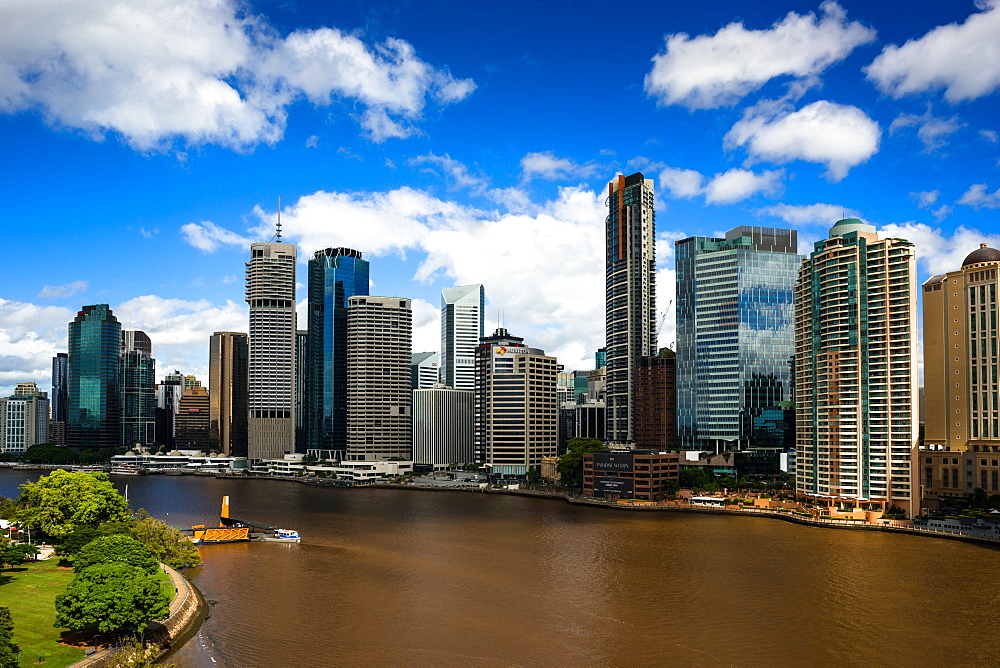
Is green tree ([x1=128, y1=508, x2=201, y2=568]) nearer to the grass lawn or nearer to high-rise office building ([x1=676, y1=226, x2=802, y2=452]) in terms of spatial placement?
the grass lawn

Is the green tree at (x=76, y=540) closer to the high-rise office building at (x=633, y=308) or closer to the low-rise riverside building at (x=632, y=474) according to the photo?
the low-rise riverside building at (x=632, y=474)

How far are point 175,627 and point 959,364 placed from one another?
11953cm

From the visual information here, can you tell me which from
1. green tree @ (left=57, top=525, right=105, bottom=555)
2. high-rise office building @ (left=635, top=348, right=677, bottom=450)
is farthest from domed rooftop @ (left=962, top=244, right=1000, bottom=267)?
green tree @ (left=57, top=525, right=105, bottom=555)

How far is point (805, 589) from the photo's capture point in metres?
59.8

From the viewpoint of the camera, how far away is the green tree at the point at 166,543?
6406 centimetres

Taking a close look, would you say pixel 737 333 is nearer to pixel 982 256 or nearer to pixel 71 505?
pixel 982 256

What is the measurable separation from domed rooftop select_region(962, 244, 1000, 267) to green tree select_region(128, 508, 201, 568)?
117 metres

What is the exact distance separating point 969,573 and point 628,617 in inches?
1390

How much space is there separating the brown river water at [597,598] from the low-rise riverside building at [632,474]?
89.1 ft

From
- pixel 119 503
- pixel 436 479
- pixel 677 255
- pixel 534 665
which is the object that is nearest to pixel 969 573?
pixel 534 665

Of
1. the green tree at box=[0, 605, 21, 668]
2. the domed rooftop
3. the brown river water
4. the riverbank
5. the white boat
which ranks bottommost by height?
the riverbank

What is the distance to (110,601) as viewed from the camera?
41500 millimetres

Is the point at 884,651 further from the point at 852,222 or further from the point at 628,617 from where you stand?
the point at 852,222

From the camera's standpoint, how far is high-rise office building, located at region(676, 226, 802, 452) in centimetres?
16100
